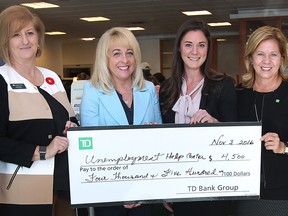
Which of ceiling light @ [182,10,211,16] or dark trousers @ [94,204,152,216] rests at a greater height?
ceiling light @ [182,10,211,16]

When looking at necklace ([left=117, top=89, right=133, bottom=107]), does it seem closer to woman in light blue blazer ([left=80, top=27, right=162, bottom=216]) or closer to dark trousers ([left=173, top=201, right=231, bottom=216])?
woman in light blue blazer ([left=80, top=27, right=162, bottom=216])

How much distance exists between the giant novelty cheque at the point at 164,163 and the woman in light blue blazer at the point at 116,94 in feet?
0.60

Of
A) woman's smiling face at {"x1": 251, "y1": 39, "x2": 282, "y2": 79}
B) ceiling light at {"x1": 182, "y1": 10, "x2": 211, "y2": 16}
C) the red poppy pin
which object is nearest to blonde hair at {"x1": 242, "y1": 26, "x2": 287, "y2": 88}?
woman's smiling face at {"x1": 251, "y1": 39, "x2": 282, "y2": 79}

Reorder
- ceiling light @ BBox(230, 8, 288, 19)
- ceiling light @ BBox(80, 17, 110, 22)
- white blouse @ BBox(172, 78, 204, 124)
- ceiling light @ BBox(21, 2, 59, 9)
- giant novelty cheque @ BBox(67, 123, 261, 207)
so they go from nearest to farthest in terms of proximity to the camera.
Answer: giant novelty cheque @ BBox(67, 123, 261, 207) → white blouse @ BBox(172, 78, 204, 124) → ceiling light @ BBox(21, 2, 59, 9) → ceiling light @ BBox(230, 8, 288, 19) → ceiling light @ BBox(80, 17, 110, 22)

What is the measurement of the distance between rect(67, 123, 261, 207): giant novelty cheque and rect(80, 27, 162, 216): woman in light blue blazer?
18 centimetres

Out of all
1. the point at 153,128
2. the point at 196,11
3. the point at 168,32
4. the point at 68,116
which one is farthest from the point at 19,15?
the point at 168,32

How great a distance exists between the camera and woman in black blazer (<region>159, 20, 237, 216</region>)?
2182mm

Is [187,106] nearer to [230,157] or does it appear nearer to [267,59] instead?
[230,157]

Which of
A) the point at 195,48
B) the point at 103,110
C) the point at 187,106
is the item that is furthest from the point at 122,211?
the point at 195,48

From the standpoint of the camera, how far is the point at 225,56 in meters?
15.2

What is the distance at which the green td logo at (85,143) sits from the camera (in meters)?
1.99

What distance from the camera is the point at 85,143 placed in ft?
6.54

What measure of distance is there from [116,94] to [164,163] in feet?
→ 1.61

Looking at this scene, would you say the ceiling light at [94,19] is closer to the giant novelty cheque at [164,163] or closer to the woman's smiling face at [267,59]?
the woman's smiling face at [267,59]
